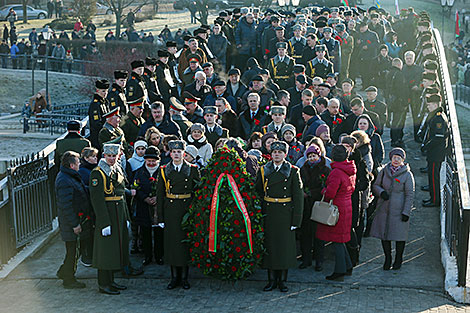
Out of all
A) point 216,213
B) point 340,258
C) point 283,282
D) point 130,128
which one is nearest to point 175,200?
point 216,213

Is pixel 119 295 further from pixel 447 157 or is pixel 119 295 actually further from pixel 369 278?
pixel 447 157

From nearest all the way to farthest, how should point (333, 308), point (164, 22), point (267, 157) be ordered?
1. point (333, 308)
2. point (267, 157)
3. point (164, 22)

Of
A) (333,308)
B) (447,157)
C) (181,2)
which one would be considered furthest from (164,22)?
(333,308)

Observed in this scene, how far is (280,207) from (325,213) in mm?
616

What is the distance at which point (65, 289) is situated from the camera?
10.8 m

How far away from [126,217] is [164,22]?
49377mm

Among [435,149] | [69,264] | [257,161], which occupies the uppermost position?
[257,161]

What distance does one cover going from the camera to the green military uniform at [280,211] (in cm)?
1045

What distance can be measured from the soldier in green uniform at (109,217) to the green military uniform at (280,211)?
1787 mm

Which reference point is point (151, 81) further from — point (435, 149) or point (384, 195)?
point (384, 195)

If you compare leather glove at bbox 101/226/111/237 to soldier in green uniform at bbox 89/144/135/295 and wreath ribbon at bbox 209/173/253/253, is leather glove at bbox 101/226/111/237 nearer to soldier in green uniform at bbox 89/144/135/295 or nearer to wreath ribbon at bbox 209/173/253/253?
soldier in green uniform at bbox 89/144/135/295

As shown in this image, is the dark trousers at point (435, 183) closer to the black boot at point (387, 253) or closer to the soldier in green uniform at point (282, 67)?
the black boot at point (387, 253)

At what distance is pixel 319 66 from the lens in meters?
17.9

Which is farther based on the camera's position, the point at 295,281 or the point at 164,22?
the point at 164,22
